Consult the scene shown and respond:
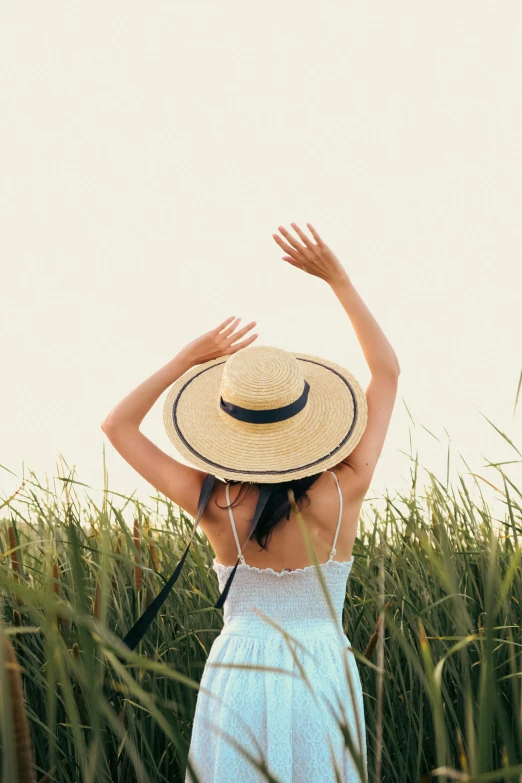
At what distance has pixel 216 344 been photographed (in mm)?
2934

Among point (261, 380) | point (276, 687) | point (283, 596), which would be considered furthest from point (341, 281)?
point (276, 687)

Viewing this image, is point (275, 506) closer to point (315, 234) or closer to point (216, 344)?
point (216, 344)

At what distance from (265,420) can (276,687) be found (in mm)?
792

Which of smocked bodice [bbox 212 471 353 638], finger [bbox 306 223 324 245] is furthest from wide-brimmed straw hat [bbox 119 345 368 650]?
finger [bbox 306 223 324 245]

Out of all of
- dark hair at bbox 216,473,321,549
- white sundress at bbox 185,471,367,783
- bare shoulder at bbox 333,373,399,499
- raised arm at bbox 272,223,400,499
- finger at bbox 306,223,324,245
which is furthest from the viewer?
finger at bbox 306,223,324,245

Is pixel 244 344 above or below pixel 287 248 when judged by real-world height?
below

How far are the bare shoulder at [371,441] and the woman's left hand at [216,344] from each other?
18.6 inches

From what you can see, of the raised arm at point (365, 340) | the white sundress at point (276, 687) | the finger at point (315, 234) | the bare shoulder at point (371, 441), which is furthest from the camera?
the finger at point (315, 234)

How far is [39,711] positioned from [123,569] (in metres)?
0.73

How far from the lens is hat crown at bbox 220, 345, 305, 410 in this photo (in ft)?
8.68

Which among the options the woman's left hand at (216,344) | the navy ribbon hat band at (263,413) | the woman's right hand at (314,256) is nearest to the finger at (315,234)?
the woman's right hand at (314,256)

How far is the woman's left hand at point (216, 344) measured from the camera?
2.91 m

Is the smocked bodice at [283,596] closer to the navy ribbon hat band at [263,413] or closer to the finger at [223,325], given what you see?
the navy ribbon hat band at [263,413]

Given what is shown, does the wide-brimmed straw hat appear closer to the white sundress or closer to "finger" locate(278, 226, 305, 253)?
the white sundress
